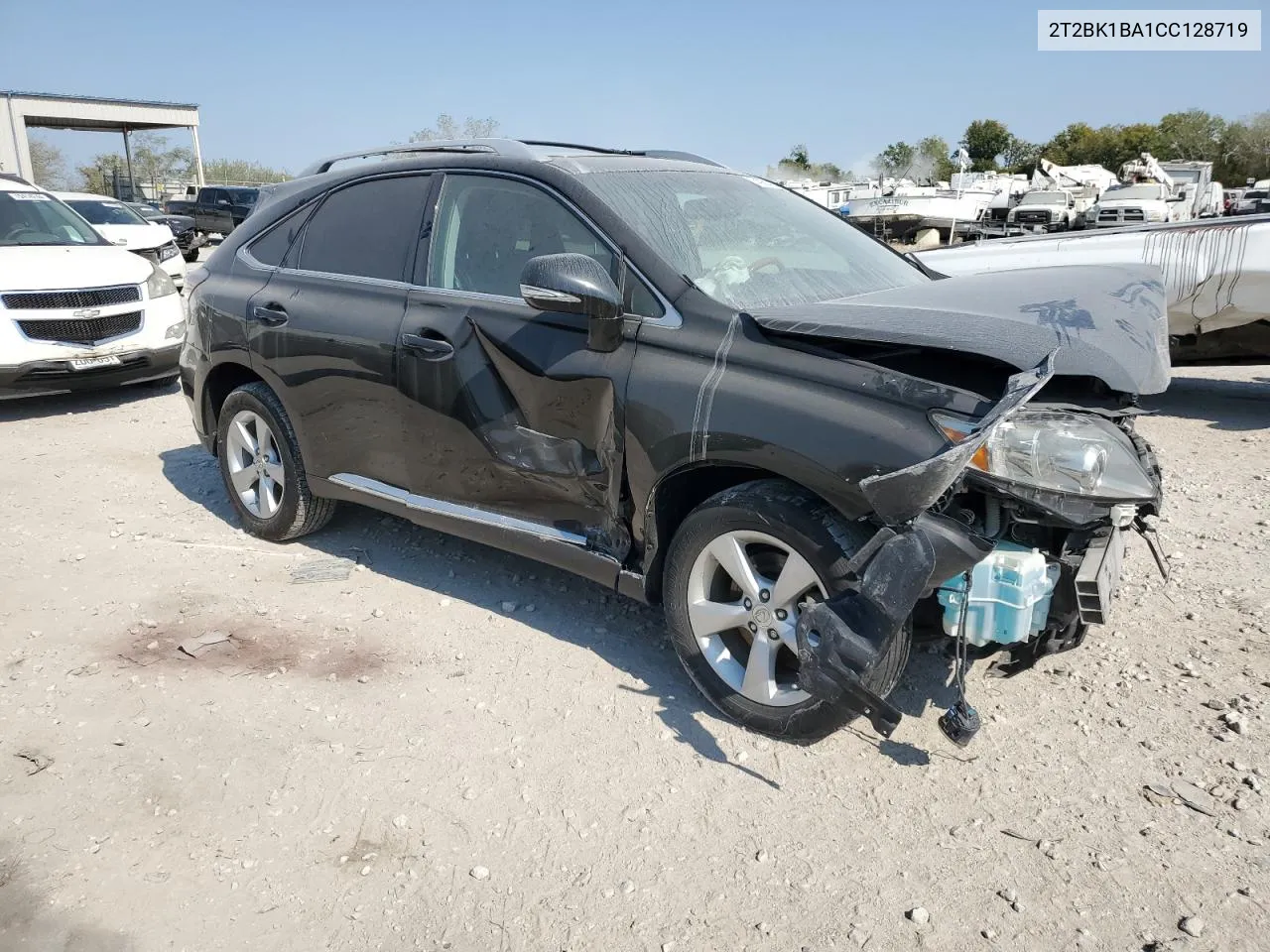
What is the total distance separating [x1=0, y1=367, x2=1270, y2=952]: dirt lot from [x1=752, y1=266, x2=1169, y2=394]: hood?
4.10ft

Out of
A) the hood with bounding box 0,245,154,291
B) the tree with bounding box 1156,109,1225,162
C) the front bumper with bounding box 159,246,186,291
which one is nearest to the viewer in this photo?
the hood with bounding box 0,245,154,291

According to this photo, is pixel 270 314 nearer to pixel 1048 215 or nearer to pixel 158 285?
pixel 158 285

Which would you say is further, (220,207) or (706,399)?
(220,207)

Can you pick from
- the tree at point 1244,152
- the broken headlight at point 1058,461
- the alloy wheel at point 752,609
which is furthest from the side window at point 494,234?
the tree at point 1244,152

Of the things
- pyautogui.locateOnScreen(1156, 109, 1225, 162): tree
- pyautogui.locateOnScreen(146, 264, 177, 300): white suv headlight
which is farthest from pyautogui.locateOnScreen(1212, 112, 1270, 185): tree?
pyautogui.locateOnScreen(146, 264, 177, 300): white suv headlight

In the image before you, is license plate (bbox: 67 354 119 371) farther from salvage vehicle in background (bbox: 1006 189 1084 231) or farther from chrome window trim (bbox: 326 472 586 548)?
salvage vehicle in background (bbox: 1006 189 1084 231)

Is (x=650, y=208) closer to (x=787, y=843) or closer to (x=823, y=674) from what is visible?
(x=823, y=674)

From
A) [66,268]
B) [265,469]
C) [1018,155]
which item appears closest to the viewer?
[265,469]

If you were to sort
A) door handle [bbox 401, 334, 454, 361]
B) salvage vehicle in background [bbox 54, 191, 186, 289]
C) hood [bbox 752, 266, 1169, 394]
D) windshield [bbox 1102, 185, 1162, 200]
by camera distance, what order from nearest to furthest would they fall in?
hood [bbox 752, 266, 1169, 394] < door handle [bbox 401, 334, 454, 361] < salvage vehicle in background [bbox 54, 191, 186, 289] < windshield [bbox 1102, 185, 1162, 200]

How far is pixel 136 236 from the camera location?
14648 mm

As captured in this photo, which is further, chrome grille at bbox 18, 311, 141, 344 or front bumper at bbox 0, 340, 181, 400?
chrome grille at bbox 18, 311, 141, 344

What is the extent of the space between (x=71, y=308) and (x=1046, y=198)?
25.8m

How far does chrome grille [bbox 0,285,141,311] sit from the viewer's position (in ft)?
25.1

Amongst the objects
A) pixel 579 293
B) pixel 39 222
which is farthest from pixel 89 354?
pixel 579 293
